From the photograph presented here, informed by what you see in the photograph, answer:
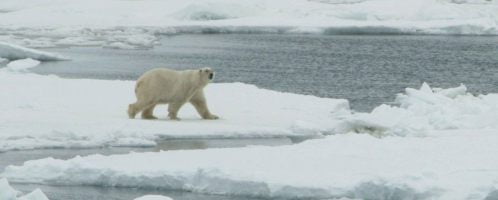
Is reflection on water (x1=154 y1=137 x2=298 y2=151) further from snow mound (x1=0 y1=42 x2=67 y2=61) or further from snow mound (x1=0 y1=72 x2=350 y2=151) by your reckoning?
snow mound (x1=0 y1=42 x2=67 y2=61)

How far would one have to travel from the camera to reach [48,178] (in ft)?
30.8

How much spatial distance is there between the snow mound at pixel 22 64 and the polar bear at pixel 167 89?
8268 mm

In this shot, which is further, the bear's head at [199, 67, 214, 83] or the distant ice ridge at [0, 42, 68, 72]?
the distant ice ridge at [0, 42, 68, 72]

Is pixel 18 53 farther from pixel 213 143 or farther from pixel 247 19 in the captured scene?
pixel 247 19

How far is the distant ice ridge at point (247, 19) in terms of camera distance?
38.4 m

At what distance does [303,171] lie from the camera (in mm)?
Answer: 9430

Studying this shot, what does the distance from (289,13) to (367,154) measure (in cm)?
3167

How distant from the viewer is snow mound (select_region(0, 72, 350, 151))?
1142 centimetres

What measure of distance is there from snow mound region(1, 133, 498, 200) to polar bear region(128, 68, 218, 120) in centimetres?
247

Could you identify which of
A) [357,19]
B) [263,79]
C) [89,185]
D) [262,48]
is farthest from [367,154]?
[357,19]

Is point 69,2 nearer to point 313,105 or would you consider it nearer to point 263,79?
point 263,79

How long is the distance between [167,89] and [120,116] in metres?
0.68

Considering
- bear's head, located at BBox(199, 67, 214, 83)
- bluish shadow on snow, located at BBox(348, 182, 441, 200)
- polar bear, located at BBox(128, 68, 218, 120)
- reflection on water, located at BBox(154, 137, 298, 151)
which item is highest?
bear's head, located at BBox(199, 67, 214, 83)

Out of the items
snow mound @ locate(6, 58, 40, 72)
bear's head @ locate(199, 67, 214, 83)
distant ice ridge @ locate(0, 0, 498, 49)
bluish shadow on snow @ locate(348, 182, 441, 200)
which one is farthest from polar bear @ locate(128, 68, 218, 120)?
distant ice ridge @ locate(0, 0, 498, 49)
